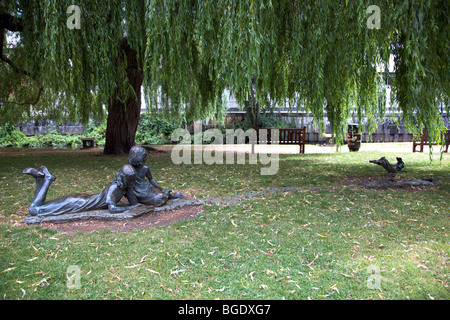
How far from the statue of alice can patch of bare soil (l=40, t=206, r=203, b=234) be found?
20cm

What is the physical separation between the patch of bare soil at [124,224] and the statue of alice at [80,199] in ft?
0.66

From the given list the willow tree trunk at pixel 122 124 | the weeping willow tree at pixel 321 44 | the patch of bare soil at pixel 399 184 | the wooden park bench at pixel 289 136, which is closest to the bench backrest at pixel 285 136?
the wooden park bench at pixel 289 136

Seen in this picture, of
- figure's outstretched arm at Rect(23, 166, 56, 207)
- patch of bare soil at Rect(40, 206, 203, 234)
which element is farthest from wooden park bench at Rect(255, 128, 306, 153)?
figure's outstretched arm at Rect(23, 166, 56, 207)

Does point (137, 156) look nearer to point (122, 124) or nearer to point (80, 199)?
point (80, 199)

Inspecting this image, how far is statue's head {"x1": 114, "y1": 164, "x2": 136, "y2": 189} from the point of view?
390 cm

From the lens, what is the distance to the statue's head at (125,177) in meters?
3.90

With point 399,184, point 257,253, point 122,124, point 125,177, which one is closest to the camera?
point 257,253

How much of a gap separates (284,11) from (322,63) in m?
1.40

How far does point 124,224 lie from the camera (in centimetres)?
380

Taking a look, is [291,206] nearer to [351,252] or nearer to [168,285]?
[351,252]

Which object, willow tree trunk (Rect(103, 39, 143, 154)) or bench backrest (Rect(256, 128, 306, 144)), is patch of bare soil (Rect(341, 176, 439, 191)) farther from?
willow tree trunk (Rect(103, 39, 143, 154))

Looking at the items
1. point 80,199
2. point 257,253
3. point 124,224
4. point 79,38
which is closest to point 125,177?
point 124,224

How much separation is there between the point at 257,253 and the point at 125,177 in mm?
1999
